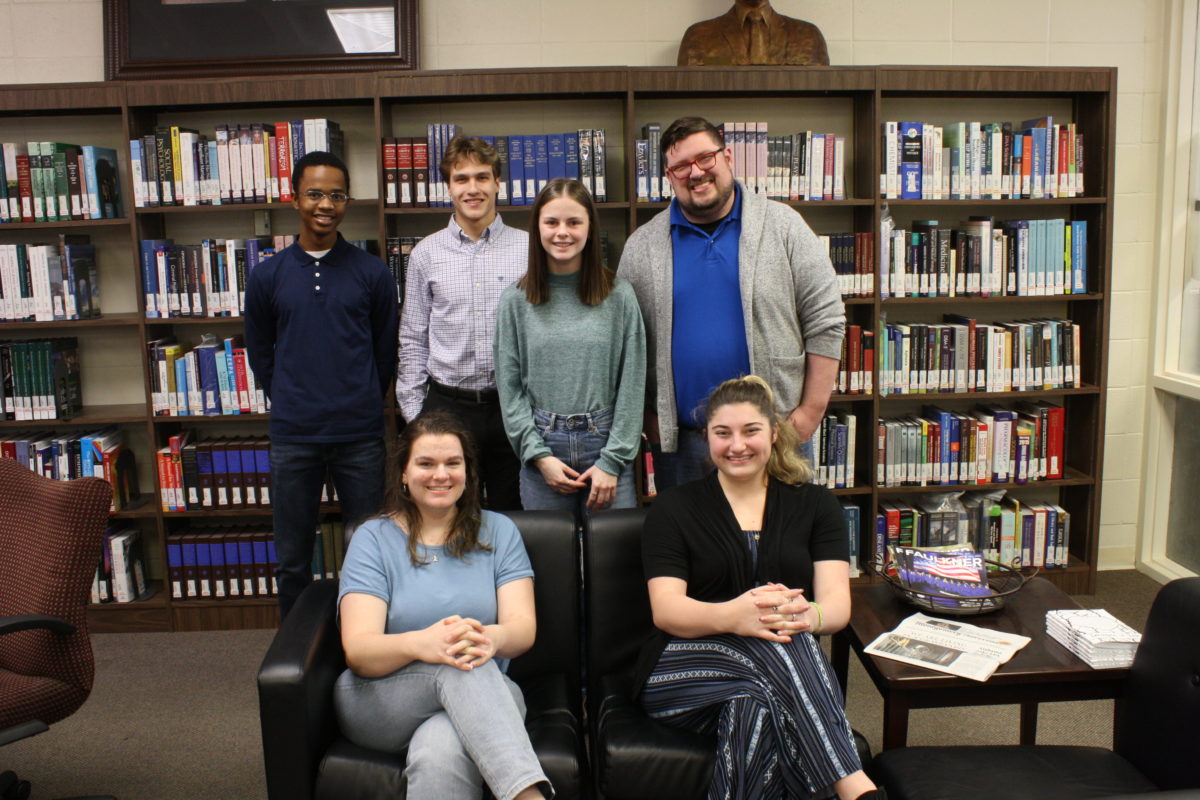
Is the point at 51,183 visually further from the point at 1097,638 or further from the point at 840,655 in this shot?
the point at 1097,638

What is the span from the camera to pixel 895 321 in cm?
392

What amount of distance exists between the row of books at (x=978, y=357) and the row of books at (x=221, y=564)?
246 cm

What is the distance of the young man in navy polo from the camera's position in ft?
9.24

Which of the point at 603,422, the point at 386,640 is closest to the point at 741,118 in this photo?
the point at 603,422

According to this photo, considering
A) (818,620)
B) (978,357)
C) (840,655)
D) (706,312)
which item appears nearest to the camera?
(818,620)

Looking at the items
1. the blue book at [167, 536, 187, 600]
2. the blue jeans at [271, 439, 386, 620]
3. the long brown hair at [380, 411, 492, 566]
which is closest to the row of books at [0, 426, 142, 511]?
the blue book at [167, 536, 187, 600]

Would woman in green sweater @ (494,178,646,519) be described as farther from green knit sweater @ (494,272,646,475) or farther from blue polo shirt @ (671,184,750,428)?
blue polo shirt @ (671,184,750,428)

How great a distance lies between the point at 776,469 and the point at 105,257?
2.93 meters

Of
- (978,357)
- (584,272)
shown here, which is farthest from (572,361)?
(978,357)

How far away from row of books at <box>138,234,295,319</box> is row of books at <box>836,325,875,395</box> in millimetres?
2096

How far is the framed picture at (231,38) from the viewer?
3.60 metres

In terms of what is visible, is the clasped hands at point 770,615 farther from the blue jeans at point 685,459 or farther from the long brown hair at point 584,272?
the long brown hair at point 584,272

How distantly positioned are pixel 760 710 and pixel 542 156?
2.27 m

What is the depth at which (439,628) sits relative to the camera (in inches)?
78.7
